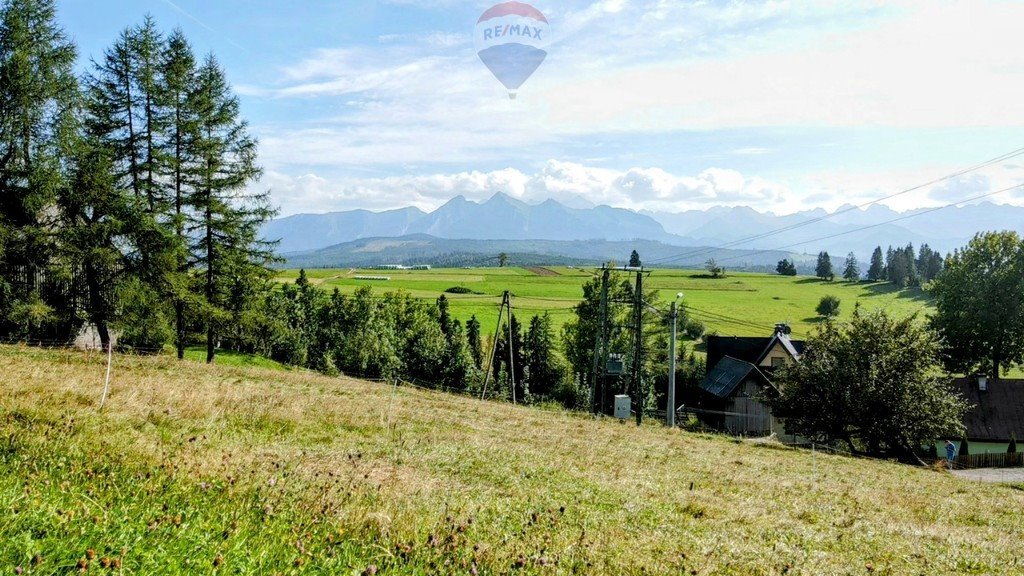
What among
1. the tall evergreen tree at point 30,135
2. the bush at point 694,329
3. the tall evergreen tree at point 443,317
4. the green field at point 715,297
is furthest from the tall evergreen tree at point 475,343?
the tall evergreen tree at point 30,135

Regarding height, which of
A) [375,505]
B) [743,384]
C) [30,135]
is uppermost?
[30,135]

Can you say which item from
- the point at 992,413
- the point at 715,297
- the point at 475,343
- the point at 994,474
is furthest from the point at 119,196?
the point at 715,297

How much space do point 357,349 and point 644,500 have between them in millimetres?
65609

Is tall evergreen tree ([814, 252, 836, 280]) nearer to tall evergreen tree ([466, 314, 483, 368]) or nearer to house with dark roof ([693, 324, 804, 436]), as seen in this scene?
house with dark roof ([693, 324, 804, 436])

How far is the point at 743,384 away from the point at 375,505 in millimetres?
57033

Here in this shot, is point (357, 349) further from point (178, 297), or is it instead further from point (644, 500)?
point (644, 500)

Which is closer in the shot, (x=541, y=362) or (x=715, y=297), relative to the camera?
(x=541, y=362)

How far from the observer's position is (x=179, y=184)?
30.0 metres

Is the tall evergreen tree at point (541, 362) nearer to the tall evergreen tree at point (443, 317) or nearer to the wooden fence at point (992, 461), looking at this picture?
the tall evergreen tree at point (443, 317)

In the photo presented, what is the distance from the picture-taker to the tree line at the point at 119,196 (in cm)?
2434

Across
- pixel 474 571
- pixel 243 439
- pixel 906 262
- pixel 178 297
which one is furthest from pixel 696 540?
pixel 906 262

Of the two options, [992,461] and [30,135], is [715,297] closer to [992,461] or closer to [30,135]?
[992,461]

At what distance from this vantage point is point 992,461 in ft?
131

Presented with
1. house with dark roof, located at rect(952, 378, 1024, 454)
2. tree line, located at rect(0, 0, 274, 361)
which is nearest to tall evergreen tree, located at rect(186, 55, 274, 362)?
tree line, located at rect(0, 0, 274, 361)
